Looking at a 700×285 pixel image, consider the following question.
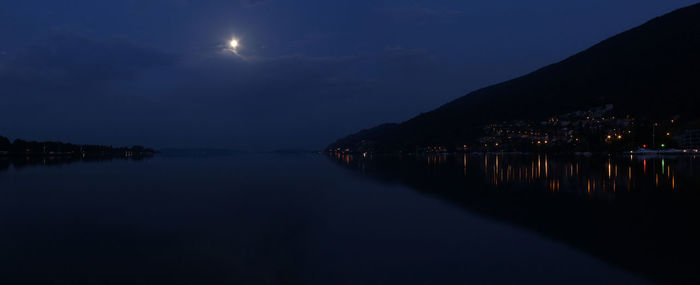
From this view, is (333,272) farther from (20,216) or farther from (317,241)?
(20,216)

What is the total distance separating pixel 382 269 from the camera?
23.0 feet

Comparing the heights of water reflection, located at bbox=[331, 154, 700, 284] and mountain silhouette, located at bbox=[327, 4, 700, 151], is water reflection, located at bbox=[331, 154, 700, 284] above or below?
below

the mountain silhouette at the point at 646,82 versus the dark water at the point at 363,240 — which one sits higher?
the mountain silhouette at the point at 646,82

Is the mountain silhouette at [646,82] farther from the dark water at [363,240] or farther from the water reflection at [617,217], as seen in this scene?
the dark water at [363,240]

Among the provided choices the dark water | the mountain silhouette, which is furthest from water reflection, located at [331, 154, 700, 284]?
the mountain silhouette

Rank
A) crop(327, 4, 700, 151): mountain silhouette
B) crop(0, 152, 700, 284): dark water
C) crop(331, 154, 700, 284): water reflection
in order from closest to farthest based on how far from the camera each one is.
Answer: crop(0, 152, 700, 284): dark water → crop(331, 154, 700, 284): water reflection → crop(327, 4, 700, 151): mountain silhouette

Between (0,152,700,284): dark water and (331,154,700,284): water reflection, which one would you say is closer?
(0,152,700,284): dark water

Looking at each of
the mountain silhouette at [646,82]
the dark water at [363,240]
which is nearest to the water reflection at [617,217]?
the dark water at [363,240]

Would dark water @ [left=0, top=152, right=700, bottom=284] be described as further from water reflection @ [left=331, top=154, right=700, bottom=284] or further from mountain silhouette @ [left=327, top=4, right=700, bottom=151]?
mountain silhouette @ [left=327, top=4, right=700, bottom=151]

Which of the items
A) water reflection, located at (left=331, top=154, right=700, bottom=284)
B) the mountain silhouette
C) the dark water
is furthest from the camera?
the mountain silhouette

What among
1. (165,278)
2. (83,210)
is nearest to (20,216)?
(83,210)

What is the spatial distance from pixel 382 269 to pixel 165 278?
3.96 m

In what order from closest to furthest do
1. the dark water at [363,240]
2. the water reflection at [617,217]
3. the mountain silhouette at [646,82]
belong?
the dark water at [363,240] → the water reflection at [617,217] → the mountain silhouette at [646,82]

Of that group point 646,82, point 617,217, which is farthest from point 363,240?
point 646,82
